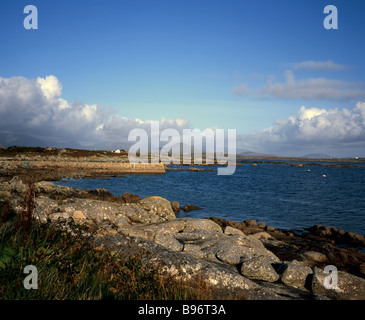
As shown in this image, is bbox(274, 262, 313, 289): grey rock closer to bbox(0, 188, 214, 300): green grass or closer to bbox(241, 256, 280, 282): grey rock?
bbox(241, 256, 280, 282): grey rock

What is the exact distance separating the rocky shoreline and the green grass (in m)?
0.85

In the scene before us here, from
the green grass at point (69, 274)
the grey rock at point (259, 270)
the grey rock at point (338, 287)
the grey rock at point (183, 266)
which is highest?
the green grass at point (69, 274)

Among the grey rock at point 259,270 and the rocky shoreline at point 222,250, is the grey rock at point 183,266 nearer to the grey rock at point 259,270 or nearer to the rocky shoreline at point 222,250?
the rocky shoreline at point 222,250

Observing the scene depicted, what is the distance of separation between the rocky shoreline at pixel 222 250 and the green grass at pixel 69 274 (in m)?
0.85

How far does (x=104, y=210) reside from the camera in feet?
54.3

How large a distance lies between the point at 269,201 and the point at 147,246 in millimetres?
31302

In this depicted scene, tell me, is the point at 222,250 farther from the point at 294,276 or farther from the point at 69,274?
the point at 69,274

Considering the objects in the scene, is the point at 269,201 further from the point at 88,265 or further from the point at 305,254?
the point at 88,265

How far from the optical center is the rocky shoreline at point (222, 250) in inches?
326

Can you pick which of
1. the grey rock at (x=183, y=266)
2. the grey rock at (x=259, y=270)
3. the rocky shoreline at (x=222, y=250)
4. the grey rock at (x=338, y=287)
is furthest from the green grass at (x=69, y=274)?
the grey rock at (x=338, y=287)

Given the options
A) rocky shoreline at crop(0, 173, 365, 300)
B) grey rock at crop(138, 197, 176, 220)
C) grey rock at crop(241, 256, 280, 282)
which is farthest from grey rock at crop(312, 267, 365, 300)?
grey rock at crop(138, 197, 176, 220)

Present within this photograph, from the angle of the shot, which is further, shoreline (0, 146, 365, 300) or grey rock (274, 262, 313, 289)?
grey rock (274, 262, 313, 289)

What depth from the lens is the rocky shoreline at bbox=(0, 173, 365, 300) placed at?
326 inches
